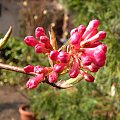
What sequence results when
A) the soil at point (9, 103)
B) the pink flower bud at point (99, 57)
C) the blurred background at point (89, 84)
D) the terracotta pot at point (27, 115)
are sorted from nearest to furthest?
1. the pink flower bud at point (99, 57)
2. the blurred background at point (89, 84)
3. the terracotta pot at point (27, 115)
4. the soil at point (9, 103)

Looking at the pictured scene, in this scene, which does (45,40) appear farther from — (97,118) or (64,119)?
(64,119)

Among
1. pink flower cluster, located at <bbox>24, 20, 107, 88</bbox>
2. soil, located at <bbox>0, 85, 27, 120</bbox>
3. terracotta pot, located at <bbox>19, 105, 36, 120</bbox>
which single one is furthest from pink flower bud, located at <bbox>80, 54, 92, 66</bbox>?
soil, located at <bbox>0, 85, 27, 120</bbox>

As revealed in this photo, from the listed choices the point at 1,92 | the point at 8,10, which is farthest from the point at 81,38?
the point at 8,10

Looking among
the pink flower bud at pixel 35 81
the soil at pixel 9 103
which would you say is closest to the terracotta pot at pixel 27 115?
the soil at pixel 9 103

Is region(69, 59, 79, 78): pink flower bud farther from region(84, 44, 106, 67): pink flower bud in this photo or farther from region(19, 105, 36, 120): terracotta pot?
region(19, 105, 36, 120): terracotta pot

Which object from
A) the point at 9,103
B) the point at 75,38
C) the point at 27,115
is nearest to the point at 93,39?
the point at 75,38

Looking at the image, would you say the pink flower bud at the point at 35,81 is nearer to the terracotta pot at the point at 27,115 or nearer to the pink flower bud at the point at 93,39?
the pink flower bud at the point at 93,39
